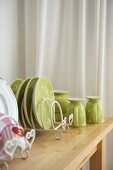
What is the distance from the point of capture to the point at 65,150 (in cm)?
79

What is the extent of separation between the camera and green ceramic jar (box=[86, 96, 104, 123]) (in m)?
1.20

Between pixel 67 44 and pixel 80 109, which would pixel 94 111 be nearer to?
pixel 80 109

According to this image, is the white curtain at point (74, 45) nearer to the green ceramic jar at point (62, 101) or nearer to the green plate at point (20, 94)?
the green ceramic jar at point (62, 101)

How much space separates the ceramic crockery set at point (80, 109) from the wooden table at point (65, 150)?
0.04 m

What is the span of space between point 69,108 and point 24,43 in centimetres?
51

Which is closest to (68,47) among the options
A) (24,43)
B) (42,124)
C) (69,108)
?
(24,43)

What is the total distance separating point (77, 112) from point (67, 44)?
490 mm

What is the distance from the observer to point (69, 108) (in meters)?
1.15

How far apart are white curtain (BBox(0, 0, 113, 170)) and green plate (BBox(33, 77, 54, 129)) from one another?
358 millimetres

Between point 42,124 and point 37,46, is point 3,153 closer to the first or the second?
point 42,124

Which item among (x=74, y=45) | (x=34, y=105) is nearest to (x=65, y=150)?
(x=34, y=105)

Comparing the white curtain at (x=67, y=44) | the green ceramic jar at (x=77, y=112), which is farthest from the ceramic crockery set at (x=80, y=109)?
the white curtain at (x=67, y=44)

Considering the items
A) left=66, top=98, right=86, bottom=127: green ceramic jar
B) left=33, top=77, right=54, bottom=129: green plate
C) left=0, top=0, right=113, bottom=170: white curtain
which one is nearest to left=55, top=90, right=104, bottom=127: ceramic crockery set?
left=66, top=98, right=86, bottom=127: green ceramic jar

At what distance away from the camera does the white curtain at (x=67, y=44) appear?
1412 mm
